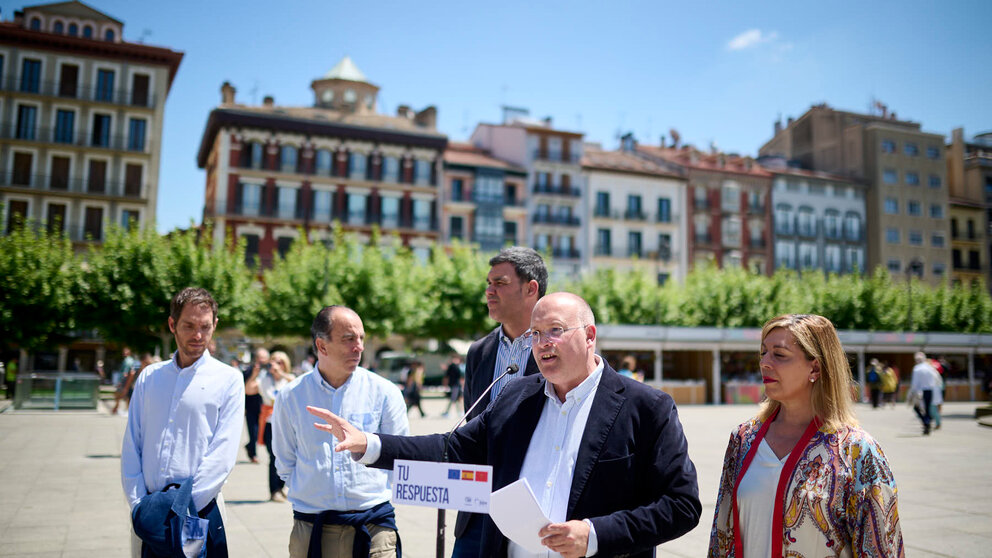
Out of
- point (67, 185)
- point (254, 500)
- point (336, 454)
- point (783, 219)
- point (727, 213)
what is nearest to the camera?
point (336, 454)

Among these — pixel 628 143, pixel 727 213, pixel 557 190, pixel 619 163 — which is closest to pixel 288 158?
pixel 557 190

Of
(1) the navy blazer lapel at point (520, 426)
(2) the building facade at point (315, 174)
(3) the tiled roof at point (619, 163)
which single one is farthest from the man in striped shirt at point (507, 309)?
(3) the tiled roof at point (619, 163)

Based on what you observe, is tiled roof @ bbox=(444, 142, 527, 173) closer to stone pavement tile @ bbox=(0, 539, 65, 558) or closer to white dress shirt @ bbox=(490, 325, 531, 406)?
stone pavement tile @ bbox=(0, 539, 65, 558)

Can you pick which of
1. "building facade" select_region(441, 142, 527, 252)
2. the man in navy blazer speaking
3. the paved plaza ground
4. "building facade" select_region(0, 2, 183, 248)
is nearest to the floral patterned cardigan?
the man in navy blazer speaking

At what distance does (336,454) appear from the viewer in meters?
3.80

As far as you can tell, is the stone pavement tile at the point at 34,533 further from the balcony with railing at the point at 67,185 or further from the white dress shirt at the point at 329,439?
the balcony with railing at the point at 67,185

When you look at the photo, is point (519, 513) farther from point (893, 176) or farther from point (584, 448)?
point (893, 176)

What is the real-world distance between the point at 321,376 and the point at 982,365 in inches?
1877

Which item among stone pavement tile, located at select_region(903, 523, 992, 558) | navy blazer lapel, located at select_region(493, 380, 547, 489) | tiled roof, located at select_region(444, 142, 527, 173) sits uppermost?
tiled roof, located at select_region(444, 142, 527, 173)

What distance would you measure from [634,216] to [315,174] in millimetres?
25137

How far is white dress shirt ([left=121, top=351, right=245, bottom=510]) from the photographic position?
12.3ft

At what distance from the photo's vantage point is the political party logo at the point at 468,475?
253 centimetres

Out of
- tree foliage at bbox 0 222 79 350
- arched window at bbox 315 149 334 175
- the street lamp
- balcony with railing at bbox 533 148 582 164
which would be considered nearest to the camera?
tree foliage at bbox 0 222 79 350

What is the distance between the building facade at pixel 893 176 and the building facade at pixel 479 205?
3031cm
